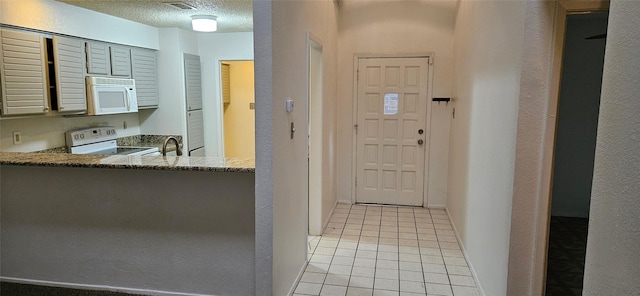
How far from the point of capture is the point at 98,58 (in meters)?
4.29

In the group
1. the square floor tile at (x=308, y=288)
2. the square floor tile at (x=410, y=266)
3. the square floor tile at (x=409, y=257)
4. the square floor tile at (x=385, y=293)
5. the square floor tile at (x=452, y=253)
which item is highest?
the square floor tile at (x=452, y=253)

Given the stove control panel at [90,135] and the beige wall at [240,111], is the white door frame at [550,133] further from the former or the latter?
the beige wall at [240,111]

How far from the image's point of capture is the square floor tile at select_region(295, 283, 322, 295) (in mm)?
2934

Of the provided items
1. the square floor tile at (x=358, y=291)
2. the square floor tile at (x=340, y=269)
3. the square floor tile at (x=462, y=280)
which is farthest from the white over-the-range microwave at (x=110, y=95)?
the square floor tile at (x=462, y=280)

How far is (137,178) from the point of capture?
8.98 ft

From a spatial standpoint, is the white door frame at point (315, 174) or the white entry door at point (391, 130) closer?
the white door frame at point (315, 174)

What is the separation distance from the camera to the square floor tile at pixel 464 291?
2.91m

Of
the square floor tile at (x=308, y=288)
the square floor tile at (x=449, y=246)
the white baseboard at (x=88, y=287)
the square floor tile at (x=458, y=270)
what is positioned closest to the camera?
the white baseboard at (x=88, y=287)

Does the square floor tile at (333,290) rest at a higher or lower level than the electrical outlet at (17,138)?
lower

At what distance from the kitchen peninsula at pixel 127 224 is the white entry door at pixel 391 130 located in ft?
9.13

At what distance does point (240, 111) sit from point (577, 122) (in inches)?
191

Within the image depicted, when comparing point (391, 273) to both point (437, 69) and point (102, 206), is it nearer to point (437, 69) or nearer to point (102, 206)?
point (102, 206)

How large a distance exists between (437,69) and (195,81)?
3142 mm

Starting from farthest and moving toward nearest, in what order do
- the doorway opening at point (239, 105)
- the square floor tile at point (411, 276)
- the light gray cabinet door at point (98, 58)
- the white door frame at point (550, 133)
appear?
the doorway opening at point (239, 105), the light gray cabinet door at point (98, 58), the square floor tile at point (411, 276), the white door frame at point (550, 133)
